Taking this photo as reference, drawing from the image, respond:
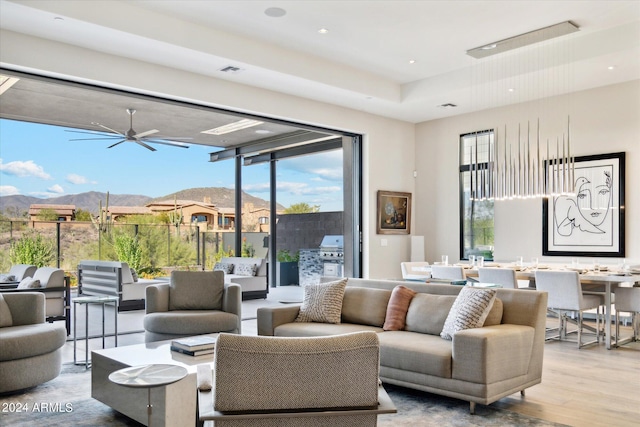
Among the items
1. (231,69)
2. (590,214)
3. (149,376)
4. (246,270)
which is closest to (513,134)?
(590,214)

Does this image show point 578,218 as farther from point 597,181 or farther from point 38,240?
point 38,240

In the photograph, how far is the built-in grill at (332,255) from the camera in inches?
459

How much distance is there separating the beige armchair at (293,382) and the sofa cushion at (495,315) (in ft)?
7.77

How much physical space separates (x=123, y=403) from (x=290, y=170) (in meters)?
11.5

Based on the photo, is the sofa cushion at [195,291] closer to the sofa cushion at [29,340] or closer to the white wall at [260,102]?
the sofa cushion at [29,340]

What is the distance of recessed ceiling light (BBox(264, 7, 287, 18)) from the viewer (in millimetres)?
5352

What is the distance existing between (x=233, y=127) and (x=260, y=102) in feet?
10.2

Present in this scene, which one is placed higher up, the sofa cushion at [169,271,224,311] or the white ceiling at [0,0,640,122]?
the white ceiling at [0,0,640,122]

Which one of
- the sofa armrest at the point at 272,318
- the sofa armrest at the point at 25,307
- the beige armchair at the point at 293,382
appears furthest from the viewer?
the sofa armrest at the point at 272,318

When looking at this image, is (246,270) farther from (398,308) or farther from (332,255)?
(398,308)

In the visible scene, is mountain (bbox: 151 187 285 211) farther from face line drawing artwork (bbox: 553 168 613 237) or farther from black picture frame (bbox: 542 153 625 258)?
face line drawing artwork (bbox: 553 168 613 237)

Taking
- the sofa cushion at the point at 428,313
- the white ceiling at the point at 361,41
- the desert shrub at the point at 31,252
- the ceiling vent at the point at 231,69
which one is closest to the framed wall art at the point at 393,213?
the white ceiling at the point at 361,41

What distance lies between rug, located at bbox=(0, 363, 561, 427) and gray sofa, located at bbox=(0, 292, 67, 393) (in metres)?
0.11

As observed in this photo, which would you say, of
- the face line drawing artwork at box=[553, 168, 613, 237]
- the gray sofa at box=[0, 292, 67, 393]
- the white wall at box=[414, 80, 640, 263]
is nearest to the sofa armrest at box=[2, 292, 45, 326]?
the gray sofa at box=[0, 292, 67, 393]
